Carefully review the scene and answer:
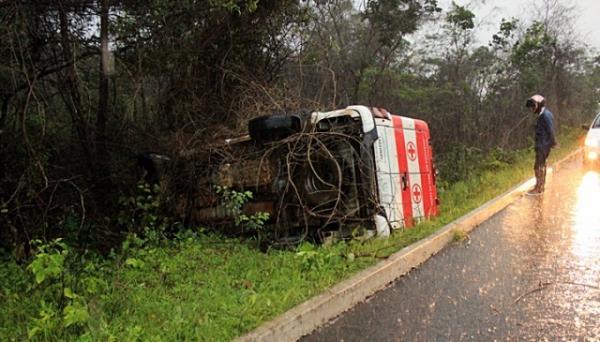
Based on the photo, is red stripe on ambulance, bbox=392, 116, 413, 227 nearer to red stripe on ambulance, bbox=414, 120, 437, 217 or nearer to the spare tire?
red stripe on ambulance, bbox=414, 120, 437, 217

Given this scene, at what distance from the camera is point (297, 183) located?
5.82 meters

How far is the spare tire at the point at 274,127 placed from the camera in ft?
18.6

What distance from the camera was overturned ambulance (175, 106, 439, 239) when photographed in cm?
563

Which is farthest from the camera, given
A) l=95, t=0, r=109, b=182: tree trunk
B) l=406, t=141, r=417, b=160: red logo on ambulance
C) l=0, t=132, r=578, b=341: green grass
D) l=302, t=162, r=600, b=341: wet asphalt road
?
l=406, t=141, r=417, b=160: red logo on ambulance

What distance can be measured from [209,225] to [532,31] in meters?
22.0

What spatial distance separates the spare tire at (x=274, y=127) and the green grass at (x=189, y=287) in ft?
4.31

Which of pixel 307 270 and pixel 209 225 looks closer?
pixel 307 270

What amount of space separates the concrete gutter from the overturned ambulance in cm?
53

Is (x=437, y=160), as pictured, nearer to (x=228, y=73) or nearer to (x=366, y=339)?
(x=228, y=73)

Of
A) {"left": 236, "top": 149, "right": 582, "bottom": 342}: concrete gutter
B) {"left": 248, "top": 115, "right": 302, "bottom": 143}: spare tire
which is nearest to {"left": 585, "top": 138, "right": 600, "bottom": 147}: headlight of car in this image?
{"left": 236, "top": 149, "right": 582, "bottom": 342}: concrete gutter

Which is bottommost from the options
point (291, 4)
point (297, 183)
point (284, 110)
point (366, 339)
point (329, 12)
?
point (366, 339)

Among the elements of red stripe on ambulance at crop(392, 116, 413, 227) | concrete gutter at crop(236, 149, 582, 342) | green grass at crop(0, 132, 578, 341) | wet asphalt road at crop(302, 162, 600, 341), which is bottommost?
wet asphalt road at crop(302, 162, 600, 341)

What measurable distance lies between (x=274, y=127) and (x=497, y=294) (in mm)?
2911

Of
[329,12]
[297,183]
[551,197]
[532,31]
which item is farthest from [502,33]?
[297,183]
